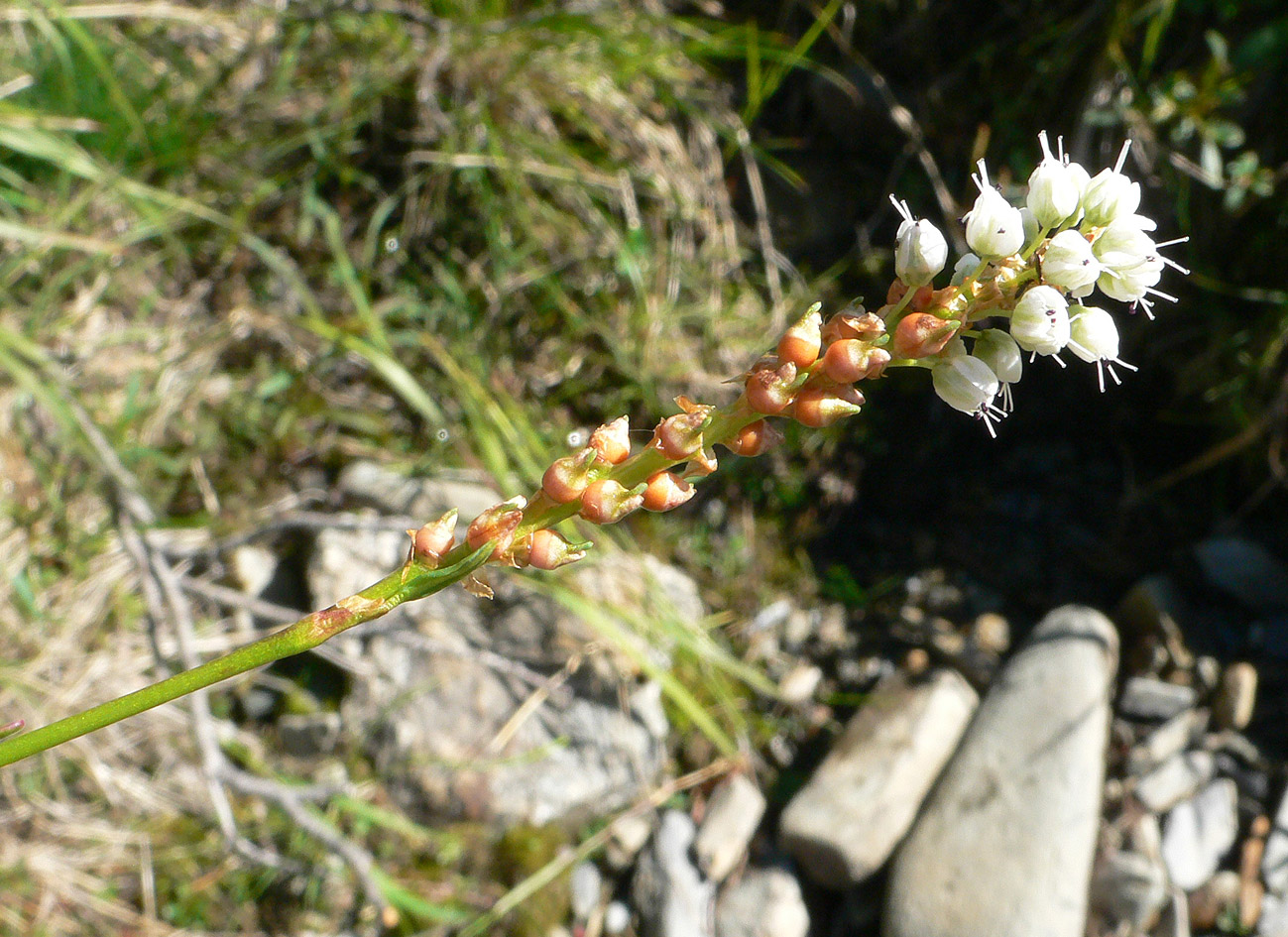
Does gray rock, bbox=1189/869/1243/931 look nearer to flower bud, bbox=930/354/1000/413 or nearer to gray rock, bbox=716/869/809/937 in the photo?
gray rock, bbox=716/869/809/937

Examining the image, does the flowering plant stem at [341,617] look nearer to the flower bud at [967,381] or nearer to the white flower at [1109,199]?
the flower bud at [967,381]

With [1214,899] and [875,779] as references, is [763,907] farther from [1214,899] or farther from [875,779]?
[1214,899]

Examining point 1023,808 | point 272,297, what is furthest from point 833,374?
point 272,297

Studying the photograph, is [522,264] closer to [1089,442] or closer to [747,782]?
[747,782]

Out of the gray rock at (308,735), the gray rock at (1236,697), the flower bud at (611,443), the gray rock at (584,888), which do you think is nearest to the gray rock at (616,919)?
the gray rock at (584,888)

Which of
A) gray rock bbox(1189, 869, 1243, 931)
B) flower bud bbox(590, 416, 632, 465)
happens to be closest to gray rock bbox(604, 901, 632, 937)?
gray rock bbox(1189, 869, 1243, 931)

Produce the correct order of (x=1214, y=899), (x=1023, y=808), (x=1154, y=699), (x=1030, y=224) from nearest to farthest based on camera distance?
(x=1030, y=224) → (x=1023, y=808) → (x=1214, y=899) → (x=1154, y=699)

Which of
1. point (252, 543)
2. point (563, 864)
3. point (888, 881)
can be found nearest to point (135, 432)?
point (252, 543)
